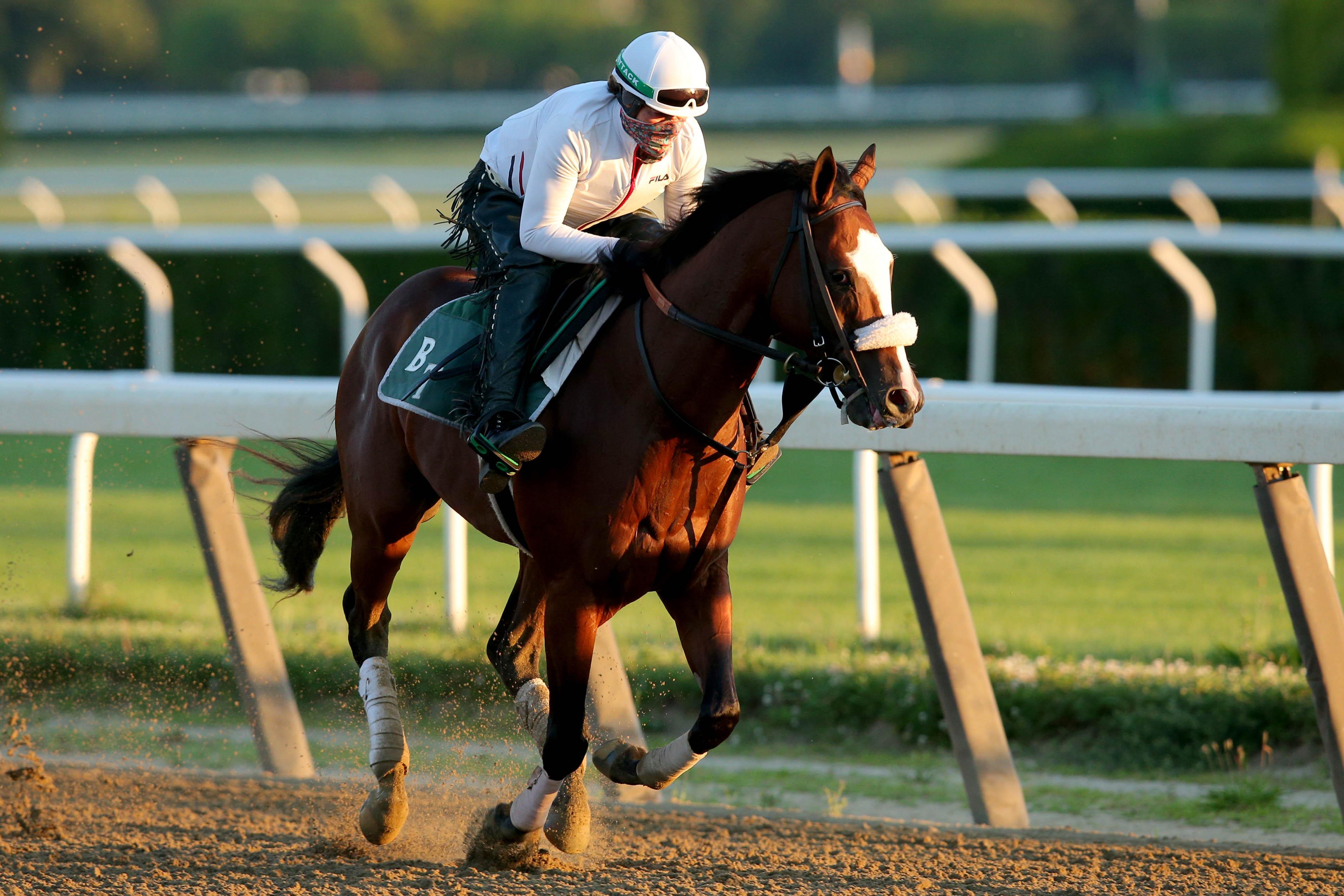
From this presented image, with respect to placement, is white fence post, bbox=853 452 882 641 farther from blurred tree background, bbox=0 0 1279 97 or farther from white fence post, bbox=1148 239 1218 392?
blurred tree background, bbox=0 0 1279 97

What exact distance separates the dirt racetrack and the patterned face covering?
5.32 ft

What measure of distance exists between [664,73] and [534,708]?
162cm

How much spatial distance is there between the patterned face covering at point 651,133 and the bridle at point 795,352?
330 mm

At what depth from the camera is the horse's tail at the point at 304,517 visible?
481 centimetres

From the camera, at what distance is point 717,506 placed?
3.66 metres

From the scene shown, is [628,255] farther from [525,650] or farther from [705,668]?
[525,650]

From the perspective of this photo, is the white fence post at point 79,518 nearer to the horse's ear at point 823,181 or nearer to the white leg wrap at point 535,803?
the white leg wrap at point 535,803

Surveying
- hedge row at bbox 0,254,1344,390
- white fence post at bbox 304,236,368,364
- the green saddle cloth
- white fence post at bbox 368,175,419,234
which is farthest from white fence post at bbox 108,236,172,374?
white fence post at bbox 368,175,419,234

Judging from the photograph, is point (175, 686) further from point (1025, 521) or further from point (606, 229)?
point (1025, 521)

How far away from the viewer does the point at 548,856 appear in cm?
405

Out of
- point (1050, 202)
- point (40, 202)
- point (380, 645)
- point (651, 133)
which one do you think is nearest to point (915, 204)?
point (1050, 202)

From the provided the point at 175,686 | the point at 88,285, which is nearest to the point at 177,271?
the point at 88,285

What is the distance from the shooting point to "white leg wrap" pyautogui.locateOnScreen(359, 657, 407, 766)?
13.9ft

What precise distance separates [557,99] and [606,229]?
358 millimetres
